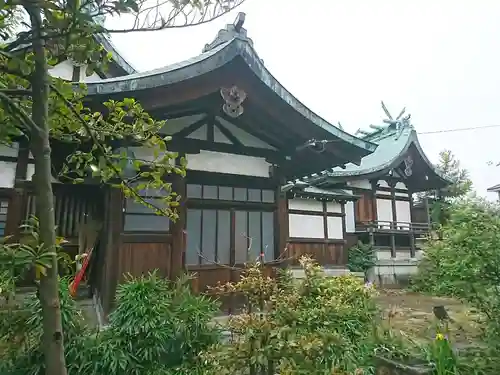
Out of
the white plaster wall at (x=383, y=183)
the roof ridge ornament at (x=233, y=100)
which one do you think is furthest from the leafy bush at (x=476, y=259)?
the white plaster wall at (x=383, y=183)

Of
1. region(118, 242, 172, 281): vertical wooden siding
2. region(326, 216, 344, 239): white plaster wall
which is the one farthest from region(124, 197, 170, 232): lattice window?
region(326, 216, 344, 239): white plaster wall

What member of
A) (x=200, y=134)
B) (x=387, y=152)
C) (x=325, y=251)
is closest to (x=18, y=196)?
(x=200, y=134)

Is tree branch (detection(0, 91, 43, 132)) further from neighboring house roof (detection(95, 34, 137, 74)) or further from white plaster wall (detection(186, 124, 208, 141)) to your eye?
neighboring house roof (detection(95, 34, 137, 74))

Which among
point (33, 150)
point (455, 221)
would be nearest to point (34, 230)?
point (33, 150)

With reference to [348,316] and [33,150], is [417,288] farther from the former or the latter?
[33,150]

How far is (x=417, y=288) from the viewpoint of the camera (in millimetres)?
15023

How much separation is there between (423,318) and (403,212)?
11125 millimetres

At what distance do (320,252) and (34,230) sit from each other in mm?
12039

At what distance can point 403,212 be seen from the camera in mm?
18672

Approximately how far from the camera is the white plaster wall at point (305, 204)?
13.1 metres

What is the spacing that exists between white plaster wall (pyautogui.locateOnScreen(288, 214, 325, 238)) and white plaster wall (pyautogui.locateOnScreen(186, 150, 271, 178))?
581cm

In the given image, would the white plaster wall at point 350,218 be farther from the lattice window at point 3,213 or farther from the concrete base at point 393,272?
the lattice window at point 3,213

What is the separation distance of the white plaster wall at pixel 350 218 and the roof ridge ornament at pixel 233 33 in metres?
11.4

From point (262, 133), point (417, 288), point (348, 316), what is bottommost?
point (417, 288)
